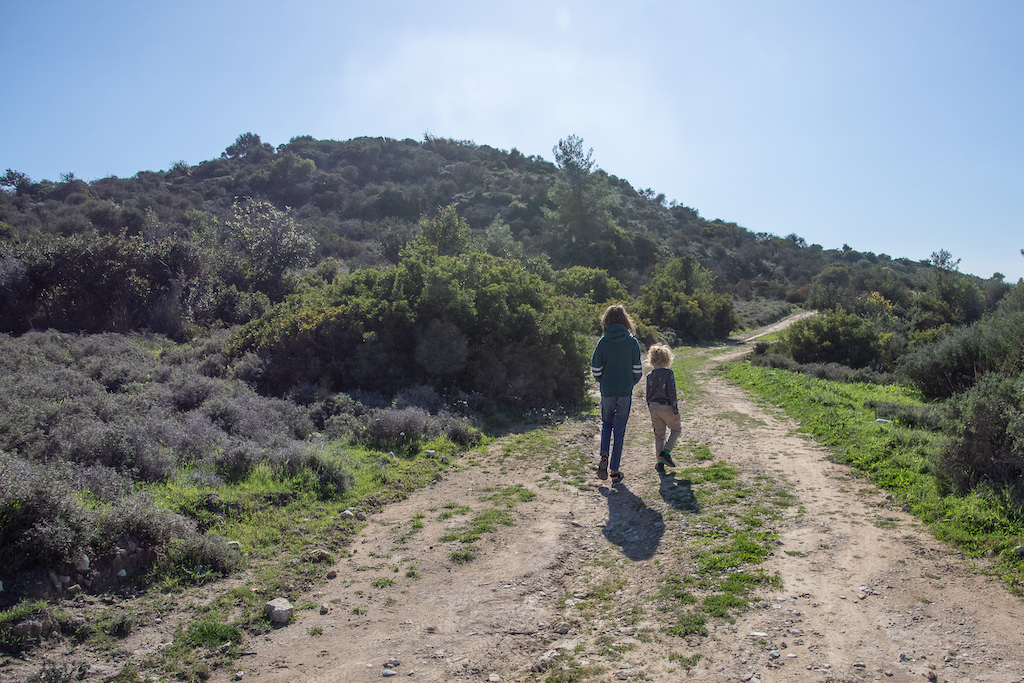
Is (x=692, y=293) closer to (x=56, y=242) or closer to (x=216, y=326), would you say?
(x=216, y=326)

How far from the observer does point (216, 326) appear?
16.7 metres

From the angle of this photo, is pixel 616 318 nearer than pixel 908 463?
No

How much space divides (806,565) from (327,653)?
12.8 feet

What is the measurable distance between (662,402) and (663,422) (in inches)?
12.1

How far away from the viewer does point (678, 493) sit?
6.95 m

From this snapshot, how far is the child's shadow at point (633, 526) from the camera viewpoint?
5633mm

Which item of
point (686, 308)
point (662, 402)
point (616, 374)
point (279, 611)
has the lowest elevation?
point (279, 611)

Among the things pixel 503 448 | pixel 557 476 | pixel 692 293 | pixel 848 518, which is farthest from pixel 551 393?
pixel 692 293

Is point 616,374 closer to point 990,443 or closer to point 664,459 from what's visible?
point 664,459

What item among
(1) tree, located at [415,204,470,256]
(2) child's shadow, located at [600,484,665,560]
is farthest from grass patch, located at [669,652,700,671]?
(1) tree, located at [415,204,470,256]

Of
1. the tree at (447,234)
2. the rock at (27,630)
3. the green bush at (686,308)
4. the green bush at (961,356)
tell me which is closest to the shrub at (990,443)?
the green bush at (961,356)

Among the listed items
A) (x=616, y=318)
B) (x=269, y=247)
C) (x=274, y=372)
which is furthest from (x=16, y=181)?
(x=616, y=318)

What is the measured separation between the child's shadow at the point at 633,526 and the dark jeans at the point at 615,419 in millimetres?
493

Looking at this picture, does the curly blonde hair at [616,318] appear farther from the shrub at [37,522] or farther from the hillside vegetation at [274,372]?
the shrub at [37,522]
